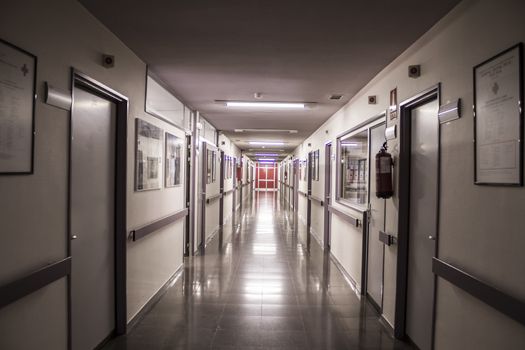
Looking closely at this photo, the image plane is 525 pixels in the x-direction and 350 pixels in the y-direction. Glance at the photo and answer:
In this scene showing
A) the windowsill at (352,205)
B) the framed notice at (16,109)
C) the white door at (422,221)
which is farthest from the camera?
the windowsill at (352,205)

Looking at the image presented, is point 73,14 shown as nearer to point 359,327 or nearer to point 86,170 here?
point 86,170

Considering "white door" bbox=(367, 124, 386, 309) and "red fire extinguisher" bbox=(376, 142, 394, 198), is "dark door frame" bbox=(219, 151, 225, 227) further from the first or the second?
"red fire extinguisher" bbox=(376, 142, 394, 198)

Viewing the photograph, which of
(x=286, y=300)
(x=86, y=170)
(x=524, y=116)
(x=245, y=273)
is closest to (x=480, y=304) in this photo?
(x=524, y=116)

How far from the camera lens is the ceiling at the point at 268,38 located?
8.44 feet

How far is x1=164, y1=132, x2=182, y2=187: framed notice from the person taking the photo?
4.86m

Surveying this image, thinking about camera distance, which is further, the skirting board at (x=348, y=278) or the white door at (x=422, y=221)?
the skirting board at (x=348, y=278)

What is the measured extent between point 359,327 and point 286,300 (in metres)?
1.01

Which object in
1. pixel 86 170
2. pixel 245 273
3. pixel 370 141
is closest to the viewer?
pixel 86 170

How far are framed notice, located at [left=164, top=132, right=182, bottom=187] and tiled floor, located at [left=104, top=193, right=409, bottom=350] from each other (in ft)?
4.90

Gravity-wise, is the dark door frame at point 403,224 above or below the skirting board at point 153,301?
above

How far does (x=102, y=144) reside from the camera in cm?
315

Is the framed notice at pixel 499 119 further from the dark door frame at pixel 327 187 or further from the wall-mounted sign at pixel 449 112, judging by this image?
the dark door frame at pixel 327 187

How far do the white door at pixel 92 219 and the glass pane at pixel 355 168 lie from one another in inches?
132

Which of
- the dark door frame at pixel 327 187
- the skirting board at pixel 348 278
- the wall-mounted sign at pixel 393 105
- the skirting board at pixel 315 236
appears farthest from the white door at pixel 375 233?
the skirting board at pixel 315 236
